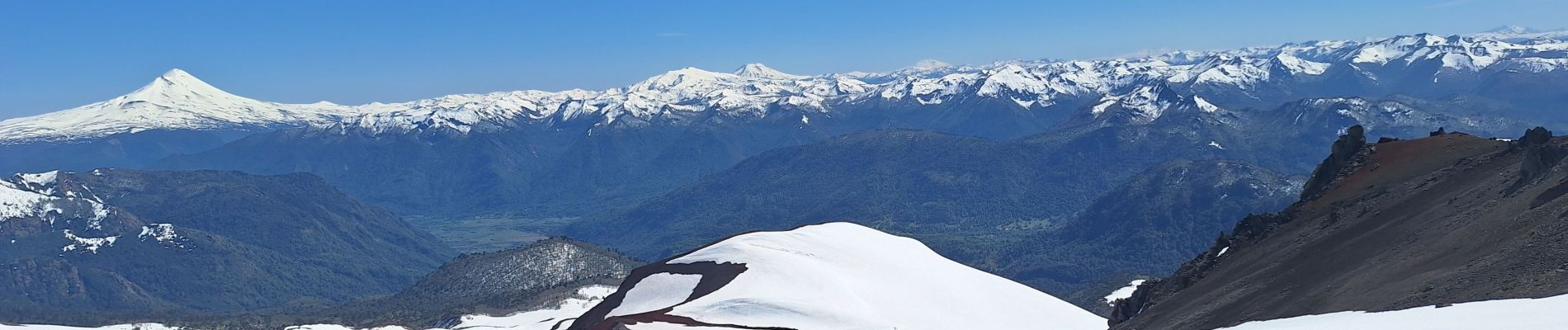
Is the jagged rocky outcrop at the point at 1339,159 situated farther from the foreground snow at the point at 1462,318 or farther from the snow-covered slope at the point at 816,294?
the foreground snow at the point at 1462,318

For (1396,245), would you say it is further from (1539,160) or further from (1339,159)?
(1339,159)

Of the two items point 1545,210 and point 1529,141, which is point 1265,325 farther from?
point 1529,141

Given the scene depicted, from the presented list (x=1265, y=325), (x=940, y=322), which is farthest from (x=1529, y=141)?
(x=940, y=322)

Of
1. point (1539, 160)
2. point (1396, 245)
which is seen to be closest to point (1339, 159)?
point (1539, 160)

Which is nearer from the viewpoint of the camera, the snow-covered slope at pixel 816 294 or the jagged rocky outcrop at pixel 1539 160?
the jagged rocky outcrop at pixel 1539 160

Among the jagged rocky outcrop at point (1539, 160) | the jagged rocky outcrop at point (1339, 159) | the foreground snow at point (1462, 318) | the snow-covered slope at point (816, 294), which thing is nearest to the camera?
the foreground snow at point (1462, 318)

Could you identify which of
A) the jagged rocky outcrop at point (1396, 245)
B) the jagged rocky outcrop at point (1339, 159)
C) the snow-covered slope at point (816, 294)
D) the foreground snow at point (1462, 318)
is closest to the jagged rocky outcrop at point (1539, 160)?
the jagged rocky outcrop at point (1396, 245)

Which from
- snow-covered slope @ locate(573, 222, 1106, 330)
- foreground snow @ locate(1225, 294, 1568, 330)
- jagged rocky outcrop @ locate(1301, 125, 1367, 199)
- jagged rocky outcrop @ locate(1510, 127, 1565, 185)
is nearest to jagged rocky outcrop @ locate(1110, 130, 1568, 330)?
jagged rocky outcrop @ locate(1510, 127, 1565, 185)

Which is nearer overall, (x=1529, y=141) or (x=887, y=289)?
(x=1529, y=141)
